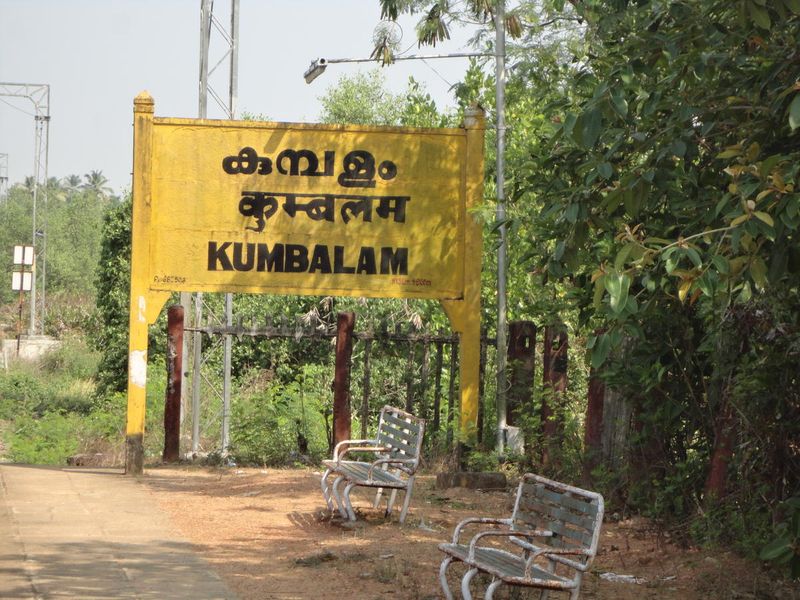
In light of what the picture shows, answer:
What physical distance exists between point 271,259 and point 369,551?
4.87m

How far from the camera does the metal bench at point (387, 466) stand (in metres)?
9.65

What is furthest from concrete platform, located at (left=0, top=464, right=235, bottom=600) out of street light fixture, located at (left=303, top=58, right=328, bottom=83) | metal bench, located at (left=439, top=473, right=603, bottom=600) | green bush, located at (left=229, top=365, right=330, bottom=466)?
street light fixture, located at (left=303, top=58, right=328, bottom=83)

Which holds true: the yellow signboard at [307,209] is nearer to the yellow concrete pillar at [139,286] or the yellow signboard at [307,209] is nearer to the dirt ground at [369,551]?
the yellow concrete pillar at [139,286]

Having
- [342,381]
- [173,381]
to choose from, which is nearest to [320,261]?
[342,381]

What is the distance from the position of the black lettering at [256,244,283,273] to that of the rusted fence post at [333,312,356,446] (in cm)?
111

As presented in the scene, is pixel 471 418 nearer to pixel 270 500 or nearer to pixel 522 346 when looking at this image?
pixel 522 346

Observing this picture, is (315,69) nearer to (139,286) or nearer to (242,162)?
(242,162)

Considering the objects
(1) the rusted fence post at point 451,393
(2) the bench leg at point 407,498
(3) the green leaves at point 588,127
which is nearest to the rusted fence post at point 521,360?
(1) the rusted fence post at point 451,393

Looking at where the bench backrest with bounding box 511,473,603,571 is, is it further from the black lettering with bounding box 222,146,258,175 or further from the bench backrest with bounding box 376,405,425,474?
the black lettering with bounding box 222,146,258,175

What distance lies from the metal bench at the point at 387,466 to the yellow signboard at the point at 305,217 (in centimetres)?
238

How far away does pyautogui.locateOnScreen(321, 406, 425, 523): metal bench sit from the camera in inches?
380

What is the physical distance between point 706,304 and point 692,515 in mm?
2115

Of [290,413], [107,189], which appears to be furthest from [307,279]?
[107,189]

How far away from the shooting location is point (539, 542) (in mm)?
7535
